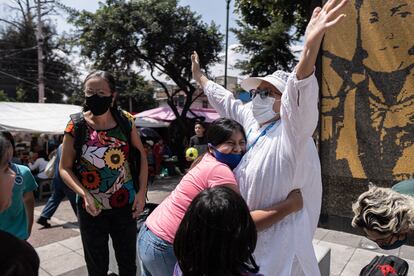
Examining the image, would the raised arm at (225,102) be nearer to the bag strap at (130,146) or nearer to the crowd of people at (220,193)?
the crowd of people at (220,193)

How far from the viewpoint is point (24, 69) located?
27625 millimetres

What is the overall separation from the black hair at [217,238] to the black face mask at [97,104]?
138 cm

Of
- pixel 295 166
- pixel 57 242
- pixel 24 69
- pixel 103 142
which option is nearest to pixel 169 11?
pixel 57 242

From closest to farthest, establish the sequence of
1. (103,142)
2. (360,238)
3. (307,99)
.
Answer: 1. (307,99)
2. (103,142)
3. (360,238)

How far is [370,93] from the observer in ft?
16.1

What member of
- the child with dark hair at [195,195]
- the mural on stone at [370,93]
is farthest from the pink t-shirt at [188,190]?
the mural on stone at [370,93]

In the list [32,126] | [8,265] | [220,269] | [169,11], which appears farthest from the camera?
[169,11]

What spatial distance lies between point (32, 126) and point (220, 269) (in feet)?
28.8

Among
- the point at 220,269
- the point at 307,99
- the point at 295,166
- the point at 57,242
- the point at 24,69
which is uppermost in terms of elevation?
the point at 24,69

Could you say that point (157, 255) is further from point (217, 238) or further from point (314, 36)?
point (314, 36)

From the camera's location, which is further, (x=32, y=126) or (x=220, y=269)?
(x=32, y=126)

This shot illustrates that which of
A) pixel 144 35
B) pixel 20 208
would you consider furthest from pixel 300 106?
pixel 144 35

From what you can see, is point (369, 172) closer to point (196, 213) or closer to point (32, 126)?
point (196, 213)

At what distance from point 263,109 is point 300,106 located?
378 mm
